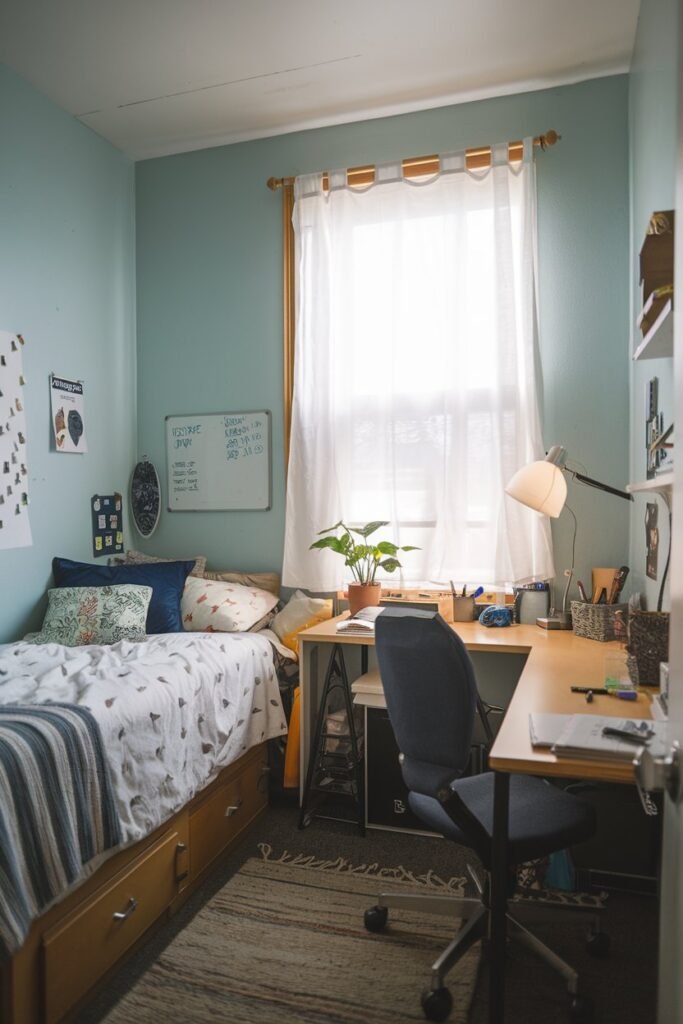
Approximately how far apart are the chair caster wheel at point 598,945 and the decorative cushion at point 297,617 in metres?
1.56

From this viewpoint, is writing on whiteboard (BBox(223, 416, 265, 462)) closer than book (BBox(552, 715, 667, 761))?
No

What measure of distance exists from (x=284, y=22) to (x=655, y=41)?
1337mm

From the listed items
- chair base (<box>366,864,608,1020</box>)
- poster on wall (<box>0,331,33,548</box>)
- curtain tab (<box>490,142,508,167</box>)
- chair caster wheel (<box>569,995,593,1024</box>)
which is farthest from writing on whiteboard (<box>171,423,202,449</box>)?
chair caster wheel (<box>569,995,593,1024</box>)

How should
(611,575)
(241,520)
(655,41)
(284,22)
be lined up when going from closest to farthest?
(655,41) → (284,22) → (611,575) → (241,520)

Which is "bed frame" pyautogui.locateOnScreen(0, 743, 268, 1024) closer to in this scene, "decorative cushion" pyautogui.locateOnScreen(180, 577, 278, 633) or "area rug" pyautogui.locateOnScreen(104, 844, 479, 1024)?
"area rug" pyautogui.locateOnScreen(104, 844, 479, 1024)

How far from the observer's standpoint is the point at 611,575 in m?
2.86

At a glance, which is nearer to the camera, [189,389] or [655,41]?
[655,41]

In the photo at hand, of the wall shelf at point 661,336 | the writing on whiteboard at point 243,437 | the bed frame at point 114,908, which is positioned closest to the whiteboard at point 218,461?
the writing on whiteboard at point 243,437

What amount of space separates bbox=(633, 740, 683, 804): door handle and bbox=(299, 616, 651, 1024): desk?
0.48 m

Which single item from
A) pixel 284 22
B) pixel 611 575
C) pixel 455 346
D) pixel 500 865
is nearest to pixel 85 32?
pixel 284 22

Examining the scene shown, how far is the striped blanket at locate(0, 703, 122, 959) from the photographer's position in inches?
57.4

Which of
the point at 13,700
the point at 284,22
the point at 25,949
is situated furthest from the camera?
the point at 284,22

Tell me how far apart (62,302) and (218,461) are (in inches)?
39.9

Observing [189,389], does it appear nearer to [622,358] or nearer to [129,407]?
[129,407]
